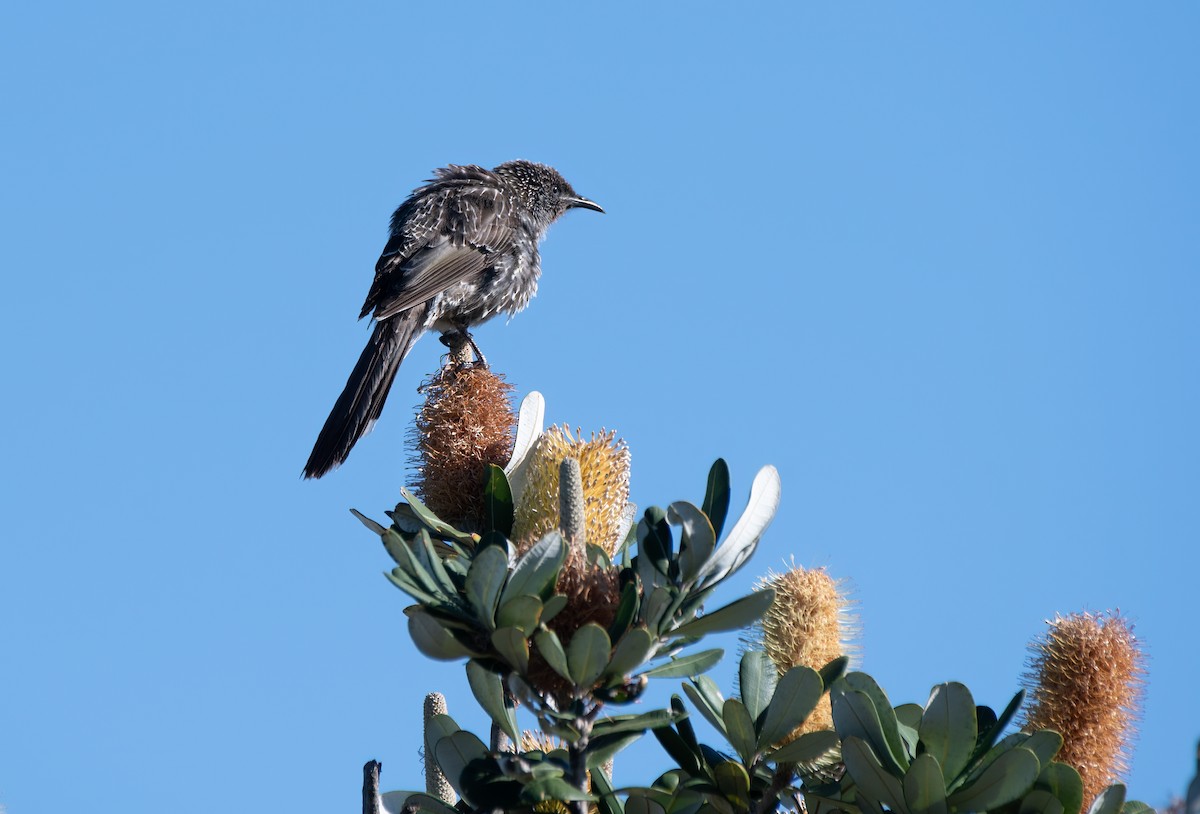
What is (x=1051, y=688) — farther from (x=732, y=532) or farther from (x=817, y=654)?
(x=732, y=532)

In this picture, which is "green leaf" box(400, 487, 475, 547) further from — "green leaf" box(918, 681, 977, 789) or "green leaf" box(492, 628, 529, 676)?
"green leaf" box(918, 681, 977, 789)

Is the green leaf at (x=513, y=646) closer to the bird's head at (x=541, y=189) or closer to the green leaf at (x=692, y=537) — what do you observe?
the green leaf at (x=692, y=537)

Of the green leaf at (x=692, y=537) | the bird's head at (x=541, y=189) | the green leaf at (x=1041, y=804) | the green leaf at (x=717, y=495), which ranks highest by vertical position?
the bird's head at (x=541, y=189)

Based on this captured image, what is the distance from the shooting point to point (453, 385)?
419 cm

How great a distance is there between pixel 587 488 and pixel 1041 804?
1137 millimetres

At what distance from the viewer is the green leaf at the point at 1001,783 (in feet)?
8.29

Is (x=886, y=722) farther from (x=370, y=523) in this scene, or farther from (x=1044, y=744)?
(x=370, y=523)

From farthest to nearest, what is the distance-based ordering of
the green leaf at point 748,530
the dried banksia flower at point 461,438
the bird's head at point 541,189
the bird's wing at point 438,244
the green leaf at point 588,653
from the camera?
the bird's head at point 541,189
the bird's wing at point 438,244
the dried banksia flower at point 461,438
the green leaf at point 748,530
the green leaf at point 588,653

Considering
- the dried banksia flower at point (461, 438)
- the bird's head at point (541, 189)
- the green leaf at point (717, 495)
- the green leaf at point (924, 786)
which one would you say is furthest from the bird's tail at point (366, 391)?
the green leaf at point (924, 786)

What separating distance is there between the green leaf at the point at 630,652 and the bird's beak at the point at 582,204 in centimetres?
738

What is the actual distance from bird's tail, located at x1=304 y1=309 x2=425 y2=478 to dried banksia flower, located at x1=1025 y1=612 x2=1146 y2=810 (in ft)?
11.8

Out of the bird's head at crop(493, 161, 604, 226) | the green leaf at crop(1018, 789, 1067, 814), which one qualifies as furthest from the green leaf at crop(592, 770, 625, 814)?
the bird's head at crop(493, 161, 604, 226)

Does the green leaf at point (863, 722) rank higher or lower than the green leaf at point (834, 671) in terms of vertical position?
lower

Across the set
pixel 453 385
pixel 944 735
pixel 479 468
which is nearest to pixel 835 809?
pixel 944 735
